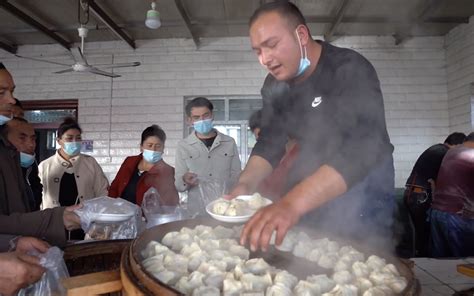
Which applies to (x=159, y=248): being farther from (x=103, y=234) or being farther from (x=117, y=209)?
(x=103, y=234)

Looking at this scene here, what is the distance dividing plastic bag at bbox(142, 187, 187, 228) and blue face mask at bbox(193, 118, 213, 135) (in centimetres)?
133

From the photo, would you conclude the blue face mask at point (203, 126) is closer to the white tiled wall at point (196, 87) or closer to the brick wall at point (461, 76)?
the white tiled wall at point (196, 87)

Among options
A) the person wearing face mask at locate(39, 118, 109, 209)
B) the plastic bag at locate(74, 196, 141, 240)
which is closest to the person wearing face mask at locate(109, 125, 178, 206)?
the person wearing face mask at locate(39, 118, 109, 209)

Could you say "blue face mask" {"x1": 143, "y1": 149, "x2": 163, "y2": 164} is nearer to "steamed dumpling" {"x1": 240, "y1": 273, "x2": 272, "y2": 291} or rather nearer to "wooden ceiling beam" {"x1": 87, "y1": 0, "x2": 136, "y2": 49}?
"wooden ceiling beam" {"x1": 87, "y1": 0, "x2": 136, "y2": 49}

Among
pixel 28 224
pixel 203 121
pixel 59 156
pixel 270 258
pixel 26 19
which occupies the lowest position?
pixel 270 258

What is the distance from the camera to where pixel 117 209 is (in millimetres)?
1746

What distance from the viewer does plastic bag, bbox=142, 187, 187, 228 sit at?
7.17 feet

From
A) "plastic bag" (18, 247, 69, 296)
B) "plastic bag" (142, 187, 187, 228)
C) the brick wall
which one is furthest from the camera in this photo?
the brick wall

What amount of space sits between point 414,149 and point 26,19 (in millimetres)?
6716

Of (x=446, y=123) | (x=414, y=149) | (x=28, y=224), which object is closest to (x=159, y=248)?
(x=28, y=224)

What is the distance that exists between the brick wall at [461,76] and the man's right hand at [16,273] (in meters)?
6.22

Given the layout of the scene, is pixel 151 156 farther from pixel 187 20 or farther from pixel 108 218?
pixel 187 20

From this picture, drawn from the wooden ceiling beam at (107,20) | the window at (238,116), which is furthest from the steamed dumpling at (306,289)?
the window at (238,116)

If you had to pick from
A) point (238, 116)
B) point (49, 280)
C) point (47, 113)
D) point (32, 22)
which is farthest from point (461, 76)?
point (47, 113)
